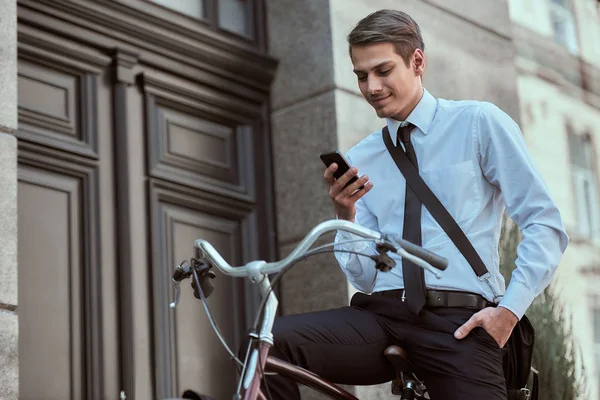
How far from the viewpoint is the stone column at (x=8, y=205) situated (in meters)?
4.93

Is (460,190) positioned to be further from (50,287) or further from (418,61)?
(50,287)

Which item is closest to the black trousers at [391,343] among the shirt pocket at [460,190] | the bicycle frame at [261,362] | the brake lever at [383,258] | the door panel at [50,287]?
the bicycle frame at [261,362]

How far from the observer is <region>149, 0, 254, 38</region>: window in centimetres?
698

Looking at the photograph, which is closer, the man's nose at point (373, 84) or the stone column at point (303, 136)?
the man's nose at point (373, 84)

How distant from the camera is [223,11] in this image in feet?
23.7

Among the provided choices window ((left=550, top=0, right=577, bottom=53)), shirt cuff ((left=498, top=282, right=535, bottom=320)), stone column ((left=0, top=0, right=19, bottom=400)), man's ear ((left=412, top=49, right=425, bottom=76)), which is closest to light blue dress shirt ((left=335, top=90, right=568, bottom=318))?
shirt cuff ((left=498, top=282, right=535, bottom=320))

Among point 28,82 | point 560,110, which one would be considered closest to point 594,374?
point 560,110

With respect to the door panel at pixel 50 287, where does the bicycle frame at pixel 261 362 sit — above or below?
below

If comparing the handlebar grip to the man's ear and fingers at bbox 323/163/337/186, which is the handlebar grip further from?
the man's ear

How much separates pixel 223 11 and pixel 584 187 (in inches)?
158

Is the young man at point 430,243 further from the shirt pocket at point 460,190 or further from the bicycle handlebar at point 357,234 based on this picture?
the bicycle handlebar at point 357,234

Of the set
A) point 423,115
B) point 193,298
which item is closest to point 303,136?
point 193,298

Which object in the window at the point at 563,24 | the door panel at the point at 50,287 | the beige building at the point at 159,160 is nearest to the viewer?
the door panel at the point at 50,287

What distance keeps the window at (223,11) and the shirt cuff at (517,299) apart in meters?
3.87
